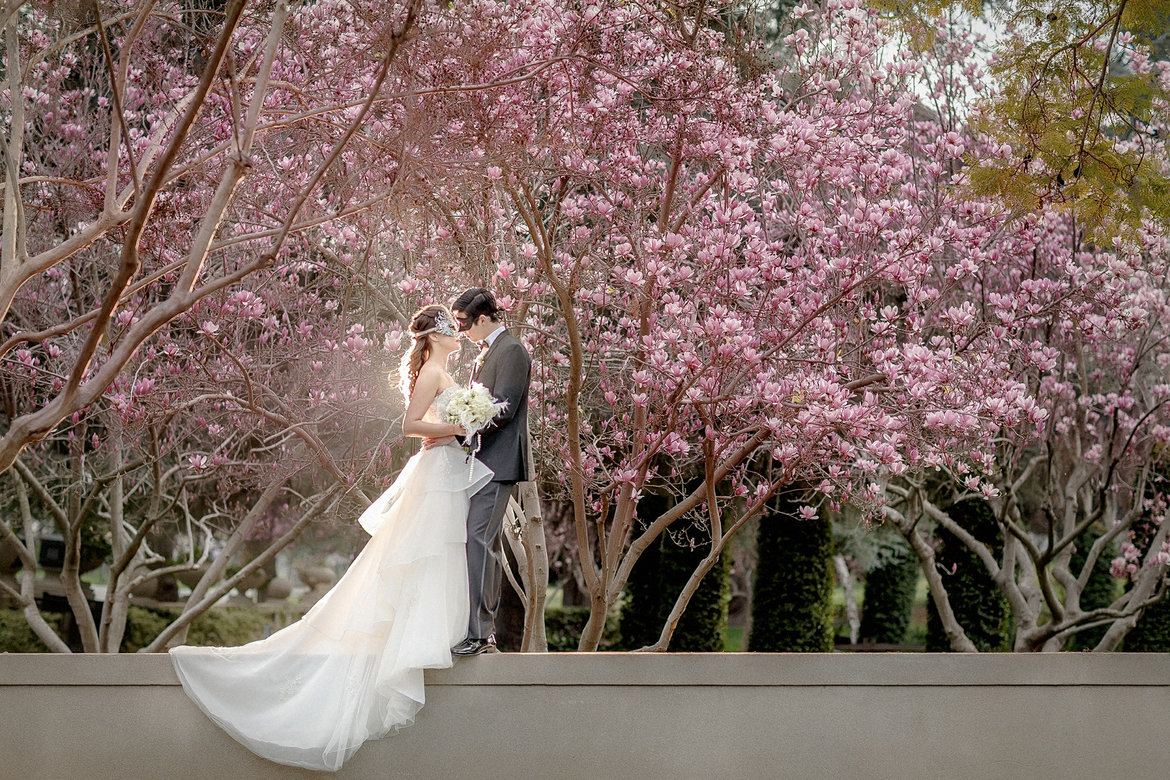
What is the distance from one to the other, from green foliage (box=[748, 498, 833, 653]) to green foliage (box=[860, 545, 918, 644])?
6.78 meters

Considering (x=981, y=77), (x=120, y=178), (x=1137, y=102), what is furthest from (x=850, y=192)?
(x=120, y=178)

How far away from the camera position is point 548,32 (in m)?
6.06

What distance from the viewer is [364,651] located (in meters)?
4.85

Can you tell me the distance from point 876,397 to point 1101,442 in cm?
701

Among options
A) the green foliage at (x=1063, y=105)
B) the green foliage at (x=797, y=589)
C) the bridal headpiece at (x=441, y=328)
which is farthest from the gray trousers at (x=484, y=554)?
the green foliage at (x=797, y=589)

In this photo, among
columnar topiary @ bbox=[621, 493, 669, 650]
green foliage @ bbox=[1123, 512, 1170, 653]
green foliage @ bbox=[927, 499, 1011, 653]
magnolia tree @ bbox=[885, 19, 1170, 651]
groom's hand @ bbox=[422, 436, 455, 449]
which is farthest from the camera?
columnar topiary @ bbox=[621, 493, 669, 650]

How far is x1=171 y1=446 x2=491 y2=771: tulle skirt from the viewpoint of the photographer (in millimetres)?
4707

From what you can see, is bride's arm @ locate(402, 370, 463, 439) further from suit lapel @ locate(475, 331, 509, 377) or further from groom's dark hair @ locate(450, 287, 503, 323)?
groom's dark hair @ locate(450, 287, 503, 323)

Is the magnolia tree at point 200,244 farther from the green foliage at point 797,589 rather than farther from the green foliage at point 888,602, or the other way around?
the green foliage at point 888,602

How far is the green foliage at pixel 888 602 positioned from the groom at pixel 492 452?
50.7 ft

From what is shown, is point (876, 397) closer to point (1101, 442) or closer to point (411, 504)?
point (411, 504)

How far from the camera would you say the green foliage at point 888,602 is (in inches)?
771


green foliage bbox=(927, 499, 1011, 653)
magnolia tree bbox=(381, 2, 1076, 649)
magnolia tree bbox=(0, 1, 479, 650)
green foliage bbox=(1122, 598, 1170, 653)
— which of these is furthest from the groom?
green foliage bbox=(1122, 598, 1170, 653)

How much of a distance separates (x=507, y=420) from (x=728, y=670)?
154cm
